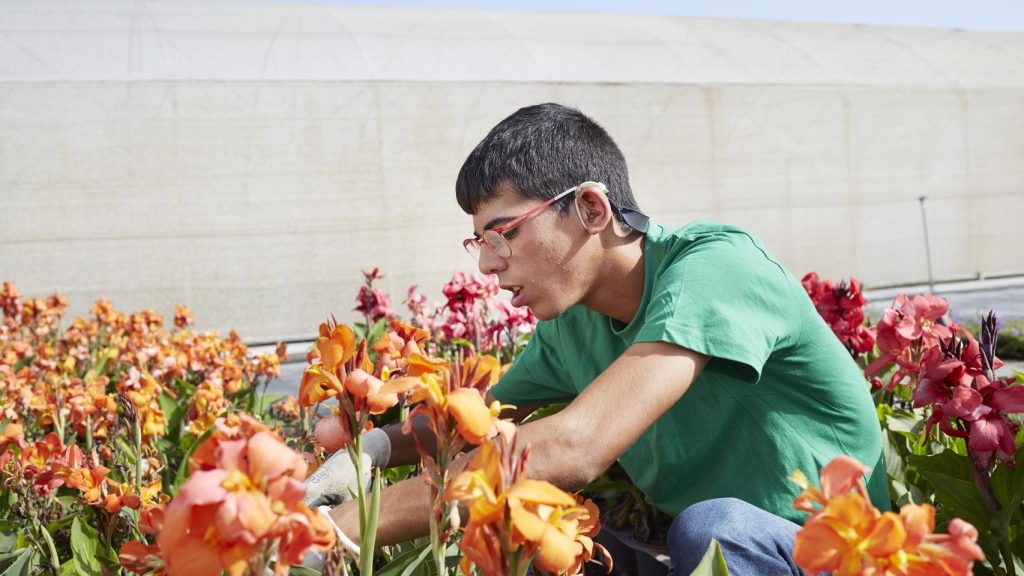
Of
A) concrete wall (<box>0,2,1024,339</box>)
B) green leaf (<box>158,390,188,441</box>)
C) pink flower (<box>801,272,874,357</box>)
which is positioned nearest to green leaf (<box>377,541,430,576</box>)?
green leaf (<box>158,390,188,441</box>)

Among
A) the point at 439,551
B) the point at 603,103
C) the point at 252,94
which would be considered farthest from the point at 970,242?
the point at 439,551

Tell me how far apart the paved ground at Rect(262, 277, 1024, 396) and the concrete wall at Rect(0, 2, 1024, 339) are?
0.45m

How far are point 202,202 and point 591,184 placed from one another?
8.40 m

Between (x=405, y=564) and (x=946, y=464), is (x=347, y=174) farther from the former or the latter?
(x=405, y=564)

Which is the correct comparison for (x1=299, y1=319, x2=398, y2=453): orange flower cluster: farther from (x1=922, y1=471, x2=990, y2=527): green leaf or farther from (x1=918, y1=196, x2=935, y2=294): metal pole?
(x1=918, y1=196, x2=935, y2=294): metal pole

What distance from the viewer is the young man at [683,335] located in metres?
1.55

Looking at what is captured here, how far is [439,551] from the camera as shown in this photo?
988mm

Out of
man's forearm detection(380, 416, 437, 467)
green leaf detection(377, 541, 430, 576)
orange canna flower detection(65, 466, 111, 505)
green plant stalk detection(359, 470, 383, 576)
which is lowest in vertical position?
green leaf detection(377, 541, 430, 576)

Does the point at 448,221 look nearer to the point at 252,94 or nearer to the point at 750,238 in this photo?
the point at 252,94

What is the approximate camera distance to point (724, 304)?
1585mm

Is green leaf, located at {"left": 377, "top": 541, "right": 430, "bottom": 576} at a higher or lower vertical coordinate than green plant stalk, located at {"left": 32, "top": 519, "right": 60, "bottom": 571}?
higher

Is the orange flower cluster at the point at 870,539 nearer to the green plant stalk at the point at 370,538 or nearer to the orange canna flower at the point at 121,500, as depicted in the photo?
the green plant stalk at the point at 370,538

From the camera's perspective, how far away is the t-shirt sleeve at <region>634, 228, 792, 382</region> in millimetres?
1522

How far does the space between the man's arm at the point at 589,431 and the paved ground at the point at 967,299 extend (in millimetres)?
5890
